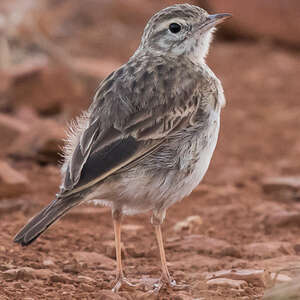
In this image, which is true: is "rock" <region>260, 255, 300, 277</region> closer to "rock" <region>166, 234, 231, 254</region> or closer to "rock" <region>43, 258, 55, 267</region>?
"rock" <region>166, 234, 231, 254</region>

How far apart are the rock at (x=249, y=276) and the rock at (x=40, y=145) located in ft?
12.2

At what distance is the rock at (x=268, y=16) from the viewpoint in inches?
591

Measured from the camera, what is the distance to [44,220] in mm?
5410

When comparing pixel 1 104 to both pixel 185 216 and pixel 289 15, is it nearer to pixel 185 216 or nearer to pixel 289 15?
pixel 185 216

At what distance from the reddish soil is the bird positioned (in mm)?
382

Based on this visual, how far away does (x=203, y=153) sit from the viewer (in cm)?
597

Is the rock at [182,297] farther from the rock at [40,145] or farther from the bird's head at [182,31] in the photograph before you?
the rock at [40,145]

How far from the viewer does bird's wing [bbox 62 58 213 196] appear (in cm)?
560

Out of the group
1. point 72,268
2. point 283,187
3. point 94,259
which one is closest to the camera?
point 72,268

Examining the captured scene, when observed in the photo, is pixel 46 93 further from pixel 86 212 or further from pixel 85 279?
pixel 85 279

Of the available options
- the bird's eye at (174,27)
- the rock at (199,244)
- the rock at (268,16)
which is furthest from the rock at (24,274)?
the rock at (268,16)

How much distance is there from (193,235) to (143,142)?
186 cm

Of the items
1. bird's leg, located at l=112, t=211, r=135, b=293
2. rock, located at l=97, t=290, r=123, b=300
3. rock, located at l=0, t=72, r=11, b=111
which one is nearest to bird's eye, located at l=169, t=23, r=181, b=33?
bird's leg, located at l=112, t=211, r=135, b=293

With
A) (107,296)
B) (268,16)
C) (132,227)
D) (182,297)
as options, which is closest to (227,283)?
(182,297)
